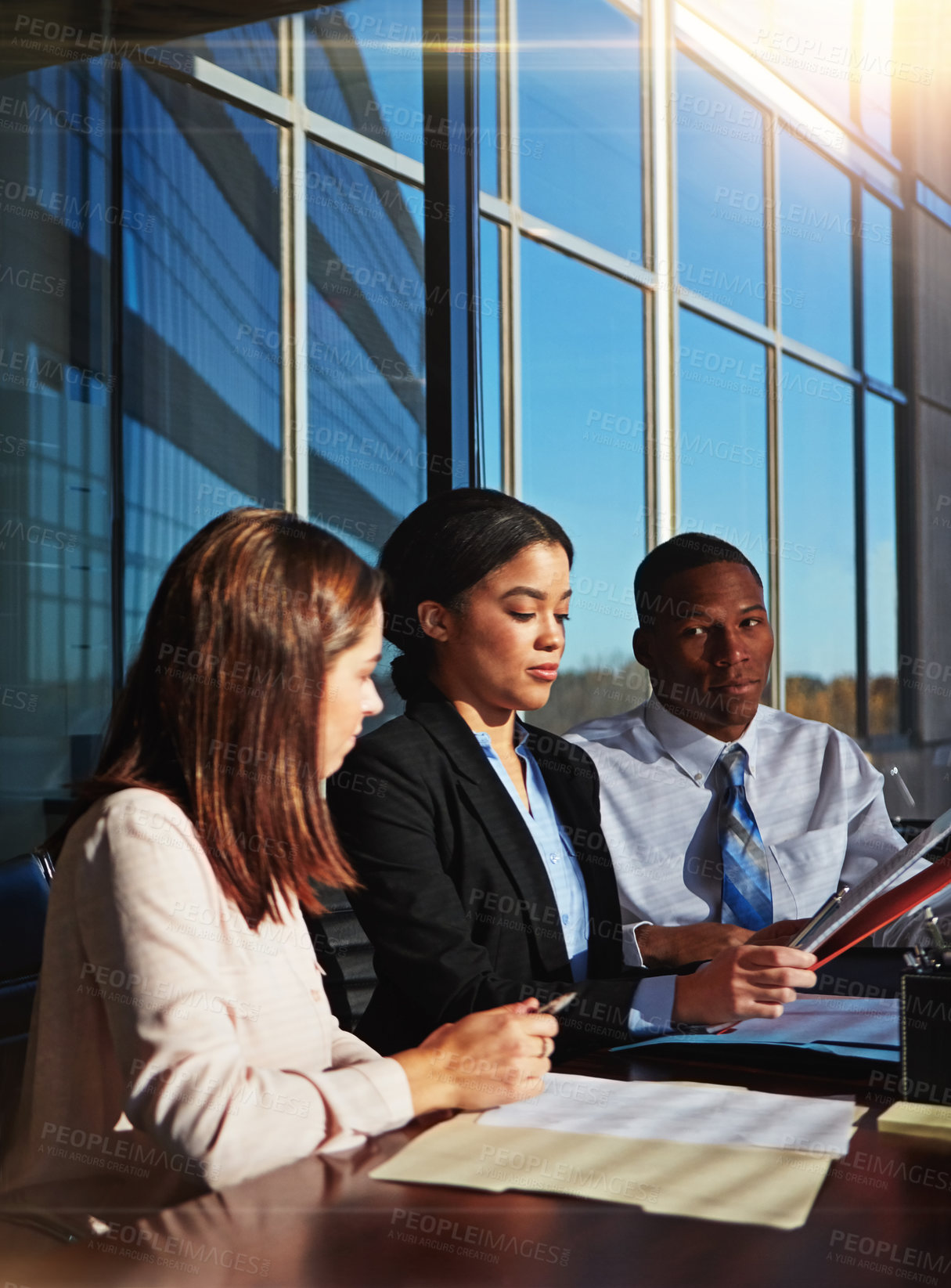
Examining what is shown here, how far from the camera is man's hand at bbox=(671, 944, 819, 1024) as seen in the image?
137 cm

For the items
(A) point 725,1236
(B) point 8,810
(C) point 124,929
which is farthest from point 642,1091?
(B) point 8,810

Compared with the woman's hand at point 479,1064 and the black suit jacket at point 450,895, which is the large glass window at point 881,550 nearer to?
the black suit jacket at point 450,895

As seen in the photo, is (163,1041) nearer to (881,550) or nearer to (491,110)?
(491,110)

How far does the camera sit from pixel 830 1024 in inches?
57.5

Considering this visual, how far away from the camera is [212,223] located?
12.1 ft

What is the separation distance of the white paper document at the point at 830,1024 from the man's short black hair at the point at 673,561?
121 centimetres

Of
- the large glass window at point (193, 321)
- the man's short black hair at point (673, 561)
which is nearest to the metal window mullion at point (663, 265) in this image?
the large glass window at point (193, 321)

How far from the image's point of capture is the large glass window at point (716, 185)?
4.89 meters

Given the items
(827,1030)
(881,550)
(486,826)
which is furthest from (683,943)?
(881,550)

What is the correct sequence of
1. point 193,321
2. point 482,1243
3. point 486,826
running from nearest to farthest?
point 482,1243 → point 486,826 → point 193,321

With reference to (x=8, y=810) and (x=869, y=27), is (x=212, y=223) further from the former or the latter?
(x=869, y=27)

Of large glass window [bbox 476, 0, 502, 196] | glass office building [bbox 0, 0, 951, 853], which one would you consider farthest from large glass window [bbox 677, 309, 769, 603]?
large glass window [bbox 476, 0, 502, 196]

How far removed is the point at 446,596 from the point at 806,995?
2.98ft

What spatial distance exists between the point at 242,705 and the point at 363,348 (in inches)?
118
